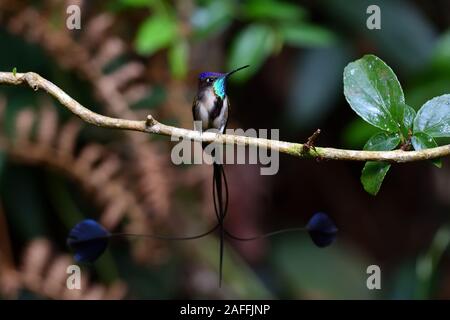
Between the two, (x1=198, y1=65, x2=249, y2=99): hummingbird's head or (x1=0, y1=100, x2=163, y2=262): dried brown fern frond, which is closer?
(x1=198, y1=65, x2=249, y2=99): hummingbird's head

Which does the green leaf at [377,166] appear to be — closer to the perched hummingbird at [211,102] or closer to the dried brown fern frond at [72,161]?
the perched hummingbird at [211,102]

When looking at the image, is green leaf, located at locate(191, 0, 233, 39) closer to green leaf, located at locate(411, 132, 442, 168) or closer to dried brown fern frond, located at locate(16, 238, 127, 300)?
dried brown fern frond, located at locate(16, 238, 127, 300)

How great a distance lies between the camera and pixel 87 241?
117cm

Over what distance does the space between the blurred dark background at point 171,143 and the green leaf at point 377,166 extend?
3.64 feet

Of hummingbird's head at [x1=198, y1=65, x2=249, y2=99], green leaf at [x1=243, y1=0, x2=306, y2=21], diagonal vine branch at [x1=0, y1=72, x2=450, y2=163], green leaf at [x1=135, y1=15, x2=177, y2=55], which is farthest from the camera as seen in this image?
green leaf at [x1=243, y1=0, x2=306, y2=21]

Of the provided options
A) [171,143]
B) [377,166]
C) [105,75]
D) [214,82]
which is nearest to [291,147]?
[377,166]

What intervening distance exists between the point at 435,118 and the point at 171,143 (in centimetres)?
165

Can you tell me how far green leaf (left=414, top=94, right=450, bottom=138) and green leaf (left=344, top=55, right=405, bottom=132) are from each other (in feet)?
0.11

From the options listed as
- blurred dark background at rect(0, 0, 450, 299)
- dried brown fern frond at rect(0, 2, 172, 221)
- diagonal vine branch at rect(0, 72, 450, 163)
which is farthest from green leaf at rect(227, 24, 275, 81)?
diagonal vine branch at rect(0, 72, 450, 163)

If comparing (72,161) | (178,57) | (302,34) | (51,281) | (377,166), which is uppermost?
(302,34)

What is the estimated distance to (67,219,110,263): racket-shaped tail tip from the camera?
3.81 ft

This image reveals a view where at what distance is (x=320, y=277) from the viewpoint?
2.88 metres

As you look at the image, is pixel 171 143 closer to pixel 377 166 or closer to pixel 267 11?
pixel 267 11

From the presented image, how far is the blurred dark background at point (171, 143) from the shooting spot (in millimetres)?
2266
